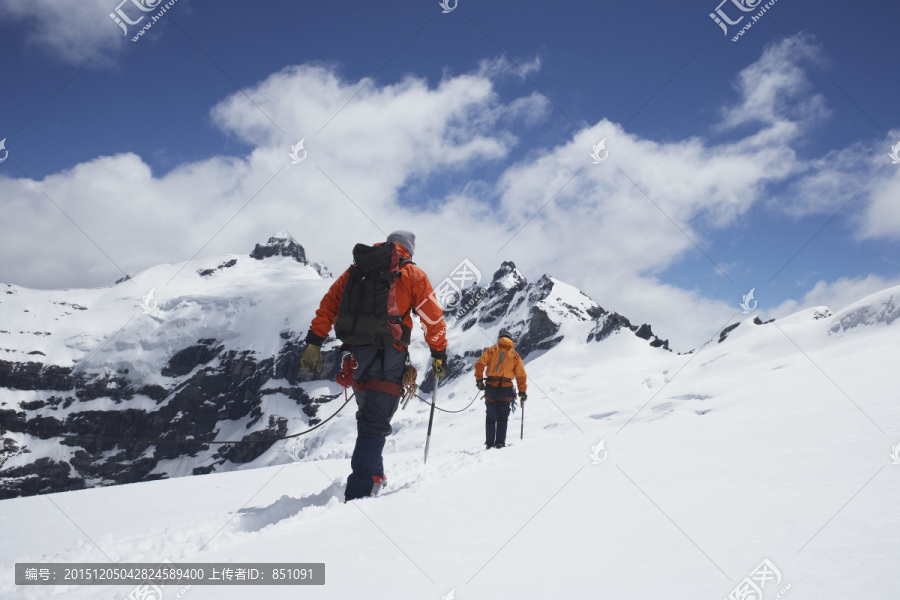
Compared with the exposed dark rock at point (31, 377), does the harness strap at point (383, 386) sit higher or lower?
lower

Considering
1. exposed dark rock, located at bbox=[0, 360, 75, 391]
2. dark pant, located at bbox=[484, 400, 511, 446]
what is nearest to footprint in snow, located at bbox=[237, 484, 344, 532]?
dark pant, located at bbox=[484, 400, 511, 446]

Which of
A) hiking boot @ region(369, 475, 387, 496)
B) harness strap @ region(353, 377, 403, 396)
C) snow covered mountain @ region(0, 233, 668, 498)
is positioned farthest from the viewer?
snow covered mountain @ region(0, 233, 668, 498)

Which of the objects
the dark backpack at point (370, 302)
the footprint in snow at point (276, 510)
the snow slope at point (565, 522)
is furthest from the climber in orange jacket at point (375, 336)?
the snow slope at point (565, 522)

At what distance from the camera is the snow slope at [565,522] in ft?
5.87

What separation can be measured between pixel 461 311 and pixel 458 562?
19148 centimetres

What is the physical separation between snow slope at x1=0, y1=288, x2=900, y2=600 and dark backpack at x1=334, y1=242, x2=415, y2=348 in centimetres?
153

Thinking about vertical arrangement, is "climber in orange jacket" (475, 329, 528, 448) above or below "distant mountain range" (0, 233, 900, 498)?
below

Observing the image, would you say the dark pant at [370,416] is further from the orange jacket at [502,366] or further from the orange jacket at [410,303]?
the orange jacket at [502,366]

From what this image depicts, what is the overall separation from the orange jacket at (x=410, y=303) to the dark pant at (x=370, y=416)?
1.47 feet

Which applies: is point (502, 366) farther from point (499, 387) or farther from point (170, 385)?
point (170, 385)

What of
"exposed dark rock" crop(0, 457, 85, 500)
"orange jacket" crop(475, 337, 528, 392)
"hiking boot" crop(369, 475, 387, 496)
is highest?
"exposed dark rock" crop(0, 457, 85, 500)

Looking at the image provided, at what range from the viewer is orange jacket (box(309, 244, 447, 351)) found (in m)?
4.84

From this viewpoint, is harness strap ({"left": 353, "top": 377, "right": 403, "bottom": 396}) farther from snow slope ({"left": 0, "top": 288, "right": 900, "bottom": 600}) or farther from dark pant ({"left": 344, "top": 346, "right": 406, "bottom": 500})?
snow slope ({"left": 0, "top": 288, "right": 900, "bottom": 600})

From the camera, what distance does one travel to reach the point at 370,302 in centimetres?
460
